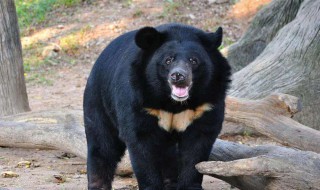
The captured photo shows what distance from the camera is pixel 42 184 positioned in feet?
18.2

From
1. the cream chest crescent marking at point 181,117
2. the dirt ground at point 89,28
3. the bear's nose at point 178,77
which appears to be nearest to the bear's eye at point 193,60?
the bear's nose at point 178,77

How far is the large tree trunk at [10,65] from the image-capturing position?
788cm

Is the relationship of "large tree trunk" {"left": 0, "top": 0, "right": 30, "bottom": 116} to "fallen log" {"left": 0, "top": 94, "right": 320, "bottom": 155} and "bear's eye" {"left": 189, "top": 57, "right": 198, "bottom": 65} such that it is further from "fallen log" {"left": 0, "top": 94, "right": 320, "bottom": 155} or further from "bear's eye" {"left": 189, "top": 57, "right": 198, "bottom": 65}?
"bear's eye" {"left": 189, "top": 57, "right": 198, "bottom": 65}

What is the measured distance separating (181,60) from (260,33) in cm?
491

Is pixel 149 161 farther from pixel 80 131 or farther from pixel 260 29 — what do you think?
pixel 260 29

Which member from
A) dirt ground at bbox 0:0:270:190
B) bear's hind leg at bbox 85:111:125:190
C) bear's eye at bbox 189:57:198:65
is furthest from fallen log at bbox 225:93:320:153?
dirt ground at bbox 0:0:270:190

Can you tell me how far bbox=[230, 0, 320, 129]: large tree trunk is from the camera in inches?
284

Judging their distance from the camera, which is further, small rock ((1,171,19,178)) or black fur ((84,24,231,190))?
small rock ((1,171,19,178))

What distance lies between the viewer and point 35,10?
14094 mm

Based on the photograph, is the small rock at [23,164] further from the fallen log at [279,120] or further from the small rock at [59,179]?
the fallen log at [279,120]

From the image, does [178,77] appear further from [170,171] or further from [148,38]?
[170,171]

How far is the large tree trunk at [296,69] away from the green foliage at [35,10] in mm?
6918

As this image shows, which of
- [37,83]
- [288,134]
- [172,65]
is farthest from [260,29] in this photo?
[172,65]

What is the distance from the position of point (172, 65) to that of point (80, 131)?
8.13ft
